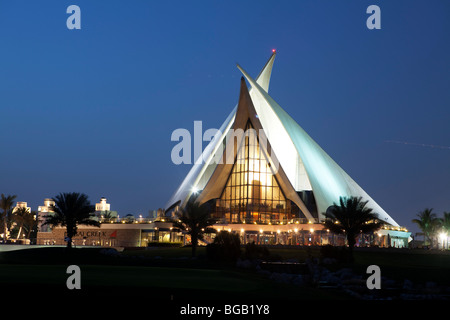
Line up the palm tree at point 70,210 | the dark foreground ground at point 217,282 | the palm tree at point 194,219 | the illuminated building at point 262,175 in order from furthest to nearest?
1. the illuminated building at point 262,175
2. the palm tree at point 70,210
3. the palm tree at point 194,219
4. the dark foreground ground at point 217,282

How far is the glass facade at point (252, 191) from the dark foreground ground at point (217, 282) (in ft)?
63.4

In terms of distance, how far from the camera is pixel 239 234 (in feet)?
178

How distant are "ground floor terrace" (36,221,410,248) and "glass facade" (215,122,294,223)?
3018mm

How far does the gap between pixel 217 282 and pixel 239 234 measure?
3680 cm

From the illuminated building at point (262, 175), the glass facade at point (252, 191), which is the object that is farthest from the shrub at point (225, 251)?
the glass facade at point (252, 191)

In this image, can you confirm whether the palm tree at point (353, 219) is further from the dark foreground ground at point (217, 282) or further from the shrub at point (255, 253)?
the shrub at point (255, 253)

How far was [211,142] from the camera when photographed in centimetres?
6353

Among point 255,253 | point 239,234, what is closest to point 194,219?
point 255,253

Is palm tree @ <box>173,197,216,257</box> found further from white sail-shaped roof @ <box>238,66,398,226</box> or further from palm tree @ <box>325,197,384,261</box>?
white sail-shaped roof @ <box>238,66,398,226</box>

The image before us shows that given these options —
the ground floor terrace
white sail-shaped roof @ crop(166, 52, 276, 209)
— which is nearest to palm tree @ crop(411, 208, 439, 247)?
the ground floor terrace

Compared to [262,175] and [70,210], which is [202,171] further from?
[70,210]

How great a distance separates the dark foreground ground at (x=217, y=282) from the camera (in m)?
13.7
